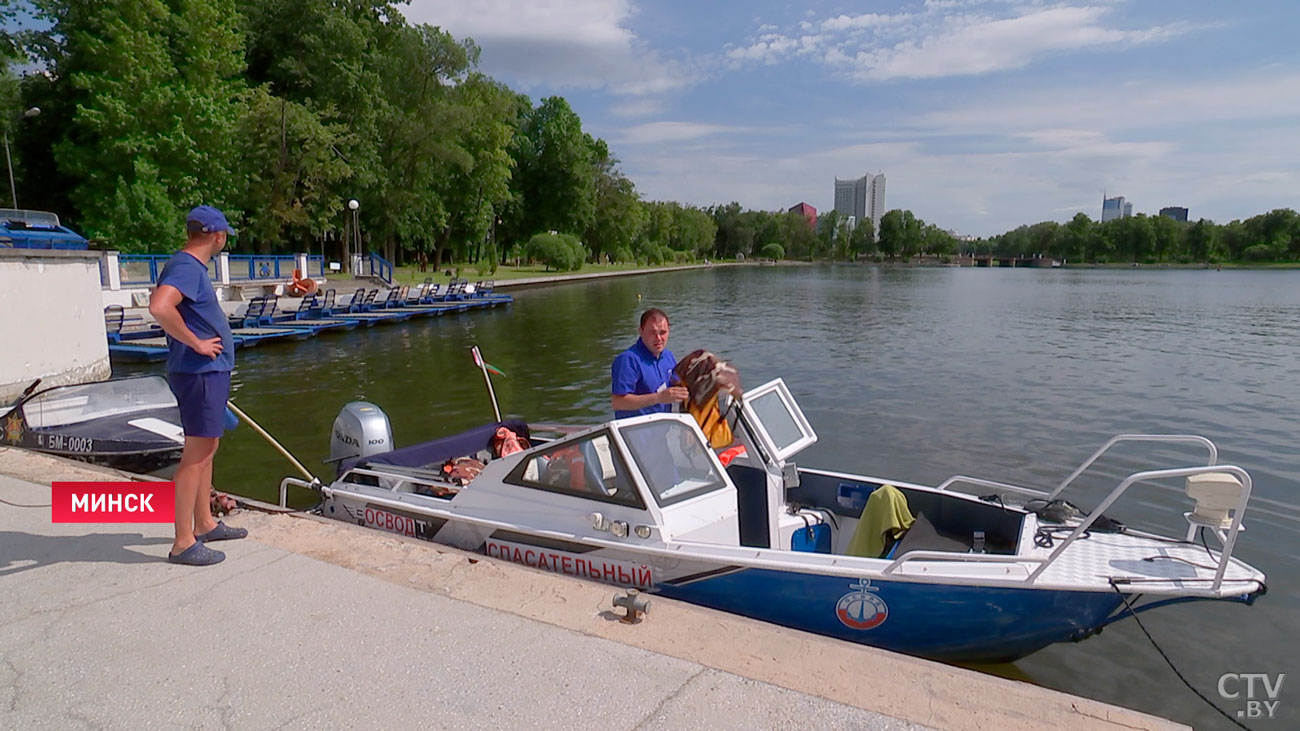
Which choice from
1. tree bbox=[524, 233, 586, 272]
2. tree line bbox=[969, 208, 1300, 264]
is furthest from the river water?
tree line bbox=[969, 208, 1300, 264]

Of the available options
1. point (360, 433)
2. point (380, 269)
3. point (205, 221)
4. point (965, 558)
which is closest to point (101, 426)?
point (360, 433)

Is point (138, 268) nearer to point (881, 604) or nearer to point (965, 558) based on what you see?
point (881, 604)

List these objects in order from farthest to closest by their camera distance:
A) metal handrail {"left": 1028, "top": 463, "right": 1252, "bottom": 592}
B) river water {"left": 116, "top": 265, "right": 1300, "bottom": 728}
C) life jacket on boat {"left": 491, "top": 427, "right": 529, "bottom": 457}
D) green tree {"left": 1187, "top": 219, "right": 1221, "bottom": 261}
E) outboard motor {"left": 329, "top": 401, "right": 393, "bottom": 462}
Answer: green tree {"left": 1187, "top": 219, "right": 1221, "bottom": 261} < outboard motor {"left": 329, "top": 401, "right": 393, "bottom": 462} < life jacket on boat {"left": 491, "top": 427, "right": 529, "bottom": 457} < river water {"left": 116, "top": 265, "right": 1300, "bottom": 728} < metal handrail {"left": 1028, "top": 463, "right": 1252, "bottom": 592}

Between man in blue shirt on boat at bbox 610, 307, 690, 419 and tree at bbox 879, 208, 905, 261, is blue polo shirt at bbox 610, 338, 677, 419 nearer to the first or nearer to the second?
man in blue shirt on boat at bbox 610, 307, 690, 419

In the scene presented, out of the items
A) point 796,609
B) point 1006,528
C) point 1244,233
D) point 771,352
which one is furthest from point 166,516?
point 1244,233

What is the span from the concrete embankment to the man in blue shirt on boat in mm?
1431

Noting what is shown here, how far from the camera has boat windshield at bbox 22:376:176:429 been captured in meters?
7.99

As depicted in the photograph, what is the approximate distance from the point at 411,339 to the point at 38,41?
1193 inches

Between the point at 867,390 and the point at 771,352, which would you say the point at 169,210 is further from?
the point at 867,390

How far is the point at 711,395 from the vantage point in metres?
5.54

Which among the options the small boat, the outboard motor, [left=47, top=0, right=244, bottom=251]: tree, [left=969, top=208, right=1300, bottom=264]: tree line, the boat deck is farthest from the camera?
[left=969, top=208, right=1300, bottom=264]: tree line

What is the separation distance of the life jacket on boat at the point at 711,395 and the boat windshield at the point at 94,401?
6201 millimetres

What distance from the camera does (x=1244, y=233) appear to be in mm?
134375

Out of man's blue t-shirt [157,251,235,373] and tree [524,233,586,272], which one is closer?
man's blue t-shirt [157,251,235,373]
